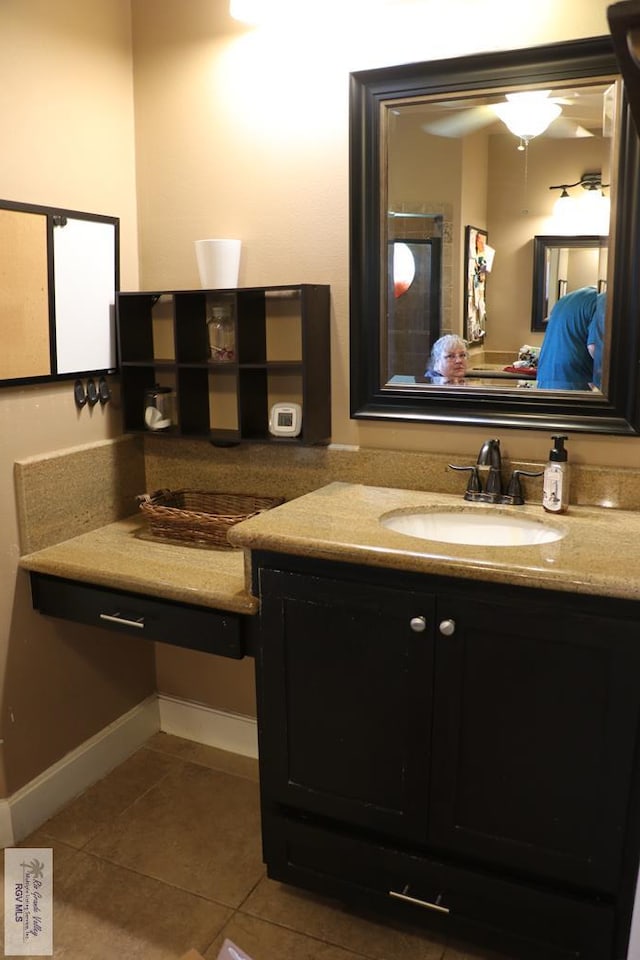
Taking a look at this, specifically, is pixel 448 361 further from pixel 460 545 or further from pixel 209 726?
pixel 209 726

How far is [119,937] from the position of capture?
1.89m

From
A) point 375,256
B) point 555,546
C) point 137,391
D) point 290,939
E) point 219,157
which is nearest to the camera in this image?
point 555,546

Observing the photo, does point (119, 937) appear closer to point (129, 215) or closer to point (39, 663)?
point (39, 663)

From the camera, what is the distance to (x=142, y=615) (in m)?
2.04

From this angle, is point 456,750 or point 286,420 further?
point 286,420

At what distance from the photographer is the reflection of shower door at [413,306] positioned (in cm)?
207

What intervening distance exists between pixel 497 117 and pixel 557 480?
89 cm

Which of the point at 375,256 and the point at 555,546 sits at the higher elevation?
the point at 375,256

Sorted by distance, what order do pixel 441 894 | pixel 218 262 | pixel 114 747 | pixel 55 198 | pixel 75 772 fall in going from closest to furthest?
1. pixel 441 894
2. pixel 55 198
3. pixel 218 262
4. pixel 75 772
5. pixel 114 747

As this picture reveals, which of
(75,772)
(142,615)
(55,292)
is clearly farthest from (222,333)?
(75,772)

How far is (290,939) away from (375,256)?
168 cm

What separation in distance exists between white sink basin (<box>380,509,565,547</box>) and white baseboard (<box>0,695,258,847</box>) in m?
0.95

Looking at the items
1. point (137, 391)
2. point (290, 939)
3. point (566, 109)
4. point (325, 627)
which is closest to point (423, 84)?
point (566, 109)

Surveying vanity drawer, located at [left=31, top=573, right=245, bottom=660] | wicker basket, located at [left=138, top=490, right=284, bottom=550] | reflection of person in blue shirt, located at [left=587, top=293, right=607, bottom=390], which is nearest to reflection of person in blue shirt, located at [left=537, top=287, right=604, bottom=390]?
reflection of person in blue shirt, located at [left=587, top=293, right=607, bottom=390]
